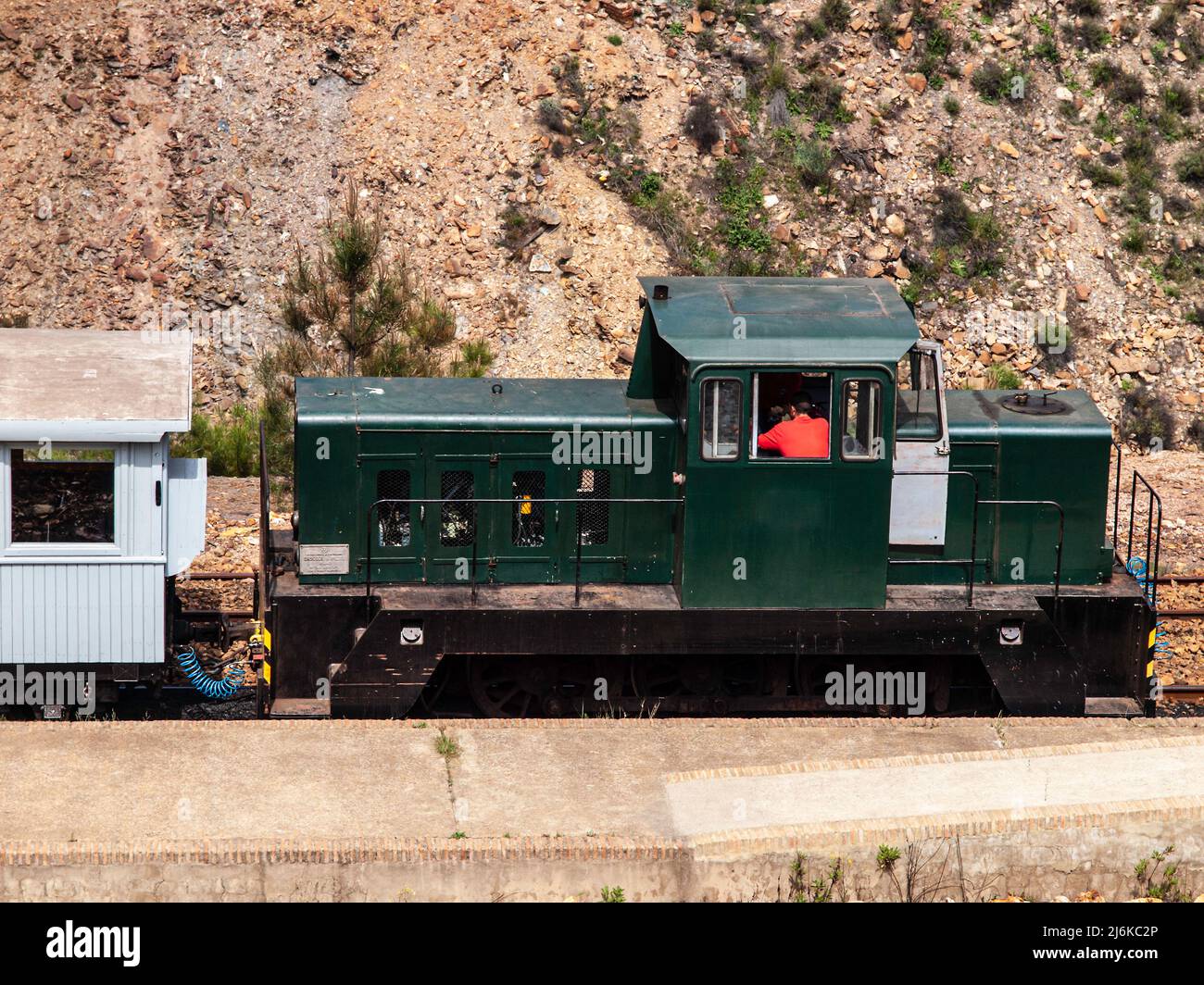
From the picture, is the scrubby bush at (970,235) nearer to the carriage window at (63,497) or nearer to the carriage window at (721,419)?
the carriage window at (721,419)

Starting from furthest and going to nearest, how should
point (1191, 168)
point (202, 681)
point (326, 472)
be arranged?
1. point (1191, 168)
2. point (202, 681)
3. point (326, 472)

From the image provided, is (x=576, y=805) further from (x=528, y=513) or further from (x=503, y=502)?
(x=528, y=513)

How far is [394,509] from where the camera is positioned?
1212 cm

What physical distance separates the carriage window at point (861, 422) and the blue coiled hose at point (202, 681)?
17.7 ft

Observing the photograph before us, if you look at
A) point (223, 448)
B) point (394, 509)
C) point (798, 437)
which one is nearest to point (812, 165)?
point (223, 448)

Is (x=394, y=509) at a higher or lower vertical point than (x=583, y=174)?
lower

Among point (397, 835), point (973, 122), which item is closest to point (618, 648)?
point (397, 835)

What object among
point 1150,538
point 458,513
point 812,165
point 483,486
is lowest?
point 1150,538

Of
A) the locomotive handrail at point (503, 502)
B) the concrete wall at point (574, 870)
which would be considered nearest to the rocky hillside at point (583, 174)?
the locomotive handrail at point (503, 502)

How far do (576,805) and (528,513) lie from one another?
2993 mm

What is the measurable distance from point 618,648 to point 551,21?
15.3 m

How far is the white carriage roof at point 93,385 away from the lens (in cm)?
1124

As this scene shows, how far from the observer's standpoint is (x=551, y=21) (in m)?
24.2

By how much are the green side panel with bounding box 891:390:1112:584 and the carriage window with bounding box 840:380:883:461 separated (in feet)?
3.68
